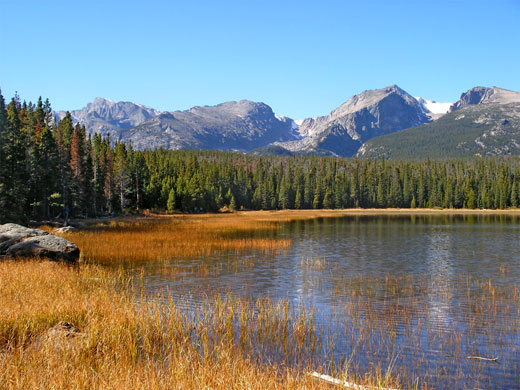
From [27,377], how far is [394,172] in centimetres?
20103

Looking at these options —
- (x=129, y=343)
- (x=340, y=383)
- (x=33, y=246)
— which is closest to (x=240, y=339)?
(x=129, y=343)

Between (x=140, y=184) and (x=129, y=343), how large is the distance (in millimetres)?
95184

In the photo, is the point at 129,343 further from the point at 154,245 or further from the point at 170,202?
the point at 170,202

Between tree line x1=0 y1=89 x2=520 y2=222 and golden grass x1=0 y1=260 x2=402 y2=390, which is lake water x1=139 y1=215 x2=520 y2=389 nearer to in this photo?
golden grass x1=0 y1=260 x2=402 y2=390

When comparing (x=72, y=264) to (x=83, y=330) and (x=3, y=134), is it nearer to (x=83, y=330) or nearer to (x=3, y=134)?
(x=83, y=330)

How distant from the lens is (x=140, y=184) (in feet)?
343

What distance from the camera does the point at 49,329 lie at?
12.9 m

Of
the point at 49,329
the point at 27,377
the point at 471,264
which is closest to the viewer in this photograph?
the point at 27,377

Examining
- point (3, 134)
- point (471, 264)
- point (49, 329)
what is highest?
point (3, 134)

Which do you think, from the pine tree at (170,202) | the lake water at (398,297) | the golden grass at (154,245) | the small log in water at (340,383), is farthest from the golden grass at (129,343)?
the pine tree at (170,202)

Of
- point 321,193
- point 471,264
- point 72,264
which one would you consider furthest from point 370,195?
point 72,264

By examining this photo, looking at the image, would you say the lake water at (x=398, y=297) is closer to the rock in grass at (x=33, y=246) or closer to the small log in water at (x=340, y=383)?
the small log in water at (x=340, y=383)

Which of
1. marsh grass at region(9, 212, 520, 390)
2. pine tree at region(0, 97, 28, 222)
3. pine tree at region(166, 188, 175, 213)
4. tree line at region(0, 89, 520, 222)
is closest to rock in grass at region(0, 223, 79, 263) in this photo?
marsh grass at region(9, 212, 520, 390)

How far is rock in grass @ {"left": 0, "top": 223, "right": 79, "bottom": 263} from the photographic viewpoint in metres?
26.7
